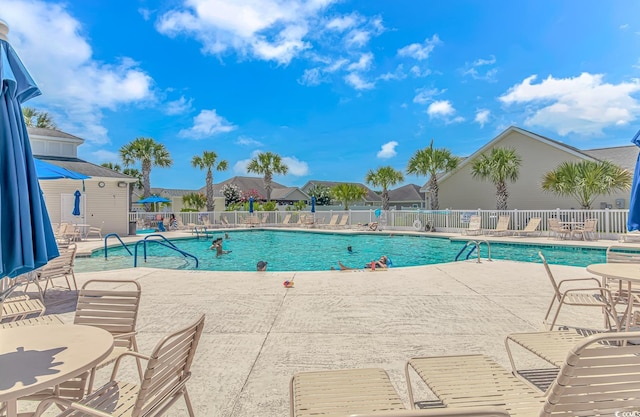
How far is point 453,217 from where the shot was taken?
766 inches

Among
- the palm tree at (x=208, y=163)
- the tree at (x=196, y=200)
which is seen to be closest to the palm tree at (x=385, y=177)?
the palm tree at (x=208, y=163)

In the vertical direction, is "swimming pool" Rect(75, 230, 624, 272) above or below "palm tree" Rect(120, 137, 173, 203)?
below

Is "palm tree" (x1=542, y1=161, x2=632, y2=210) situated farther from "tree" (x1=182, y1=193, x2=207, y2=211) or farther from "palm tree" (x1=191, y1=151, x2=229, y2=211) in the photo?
"tree" (x1=182, y1=193, x2=207, y2=211)

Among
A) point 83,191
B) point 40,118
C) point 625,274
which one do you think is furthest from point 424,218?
point 40,118

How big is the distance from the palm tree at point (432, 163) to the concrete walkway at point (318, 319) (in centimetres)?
1659

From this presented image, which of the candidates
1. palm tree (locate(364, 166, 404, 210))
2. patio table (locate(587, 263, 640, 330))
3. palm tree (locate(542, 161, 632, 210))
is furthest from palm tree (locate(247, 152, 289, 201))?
patio table (locate(587, 263, 640, 330))

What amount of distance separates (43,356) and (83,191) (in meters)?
18.1

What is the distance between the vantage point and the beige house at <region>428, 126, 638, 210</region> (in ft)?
66.3

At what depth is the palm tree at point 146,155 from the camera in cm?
2977

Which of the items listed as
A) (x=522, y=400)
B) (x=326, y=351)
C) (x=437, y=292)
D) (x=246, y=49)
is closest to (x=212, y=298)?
(x=326, y=351)

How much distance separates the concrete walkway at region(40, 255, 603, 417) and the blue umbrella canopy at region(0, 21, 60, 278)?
57.7 inches

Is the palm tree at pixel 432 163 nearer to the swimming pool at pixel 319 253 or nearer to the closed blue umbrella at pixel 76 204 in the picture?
the swimming pool at pixel 319 253

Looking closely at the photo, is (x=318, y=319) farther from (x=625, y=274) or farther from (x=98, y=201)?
(x=98, y=201)

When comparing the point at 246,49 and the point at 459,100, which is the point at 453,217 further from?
the point at 246,49
